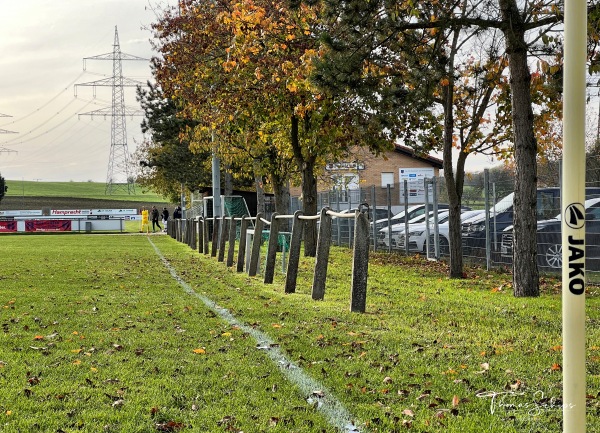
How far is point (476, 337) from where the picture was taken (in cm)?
724

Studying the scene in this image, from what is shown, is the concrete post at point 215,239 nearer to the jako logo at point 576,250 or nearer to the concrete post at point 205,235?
the concrete post at point 205,235

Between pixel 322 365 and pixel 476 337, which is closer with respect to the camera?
pixel 322 365

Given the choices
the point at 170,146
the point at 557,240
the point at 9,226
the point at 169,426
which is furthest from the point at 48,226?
the point at 169,426

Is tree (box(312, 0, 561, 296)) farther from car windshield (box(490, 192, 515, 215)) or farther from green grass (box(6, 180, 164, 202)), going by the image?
green grass (box(6, 180, 164, 202))

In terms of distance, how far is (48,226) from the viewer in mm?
60562

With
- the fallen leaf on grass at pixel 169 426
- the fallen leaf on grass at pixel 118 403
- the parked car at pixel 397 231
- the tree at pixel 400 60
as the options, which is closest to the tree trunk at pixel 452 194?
the tree at pixel 400 60

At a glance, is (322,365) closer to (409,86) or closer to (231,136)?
(409,86)

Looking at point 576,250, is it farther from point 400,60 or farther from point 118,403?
point 400,60

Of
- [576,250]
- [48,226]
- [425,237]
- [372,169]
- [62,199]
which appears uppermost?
[372,169]

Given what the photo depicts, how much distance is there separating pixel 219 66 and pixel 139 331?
14.4 m

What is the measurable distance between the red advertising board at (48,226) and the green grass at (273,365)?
50322mm

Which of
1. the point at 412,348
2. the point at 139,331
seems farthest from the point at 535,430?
the point at 139,331

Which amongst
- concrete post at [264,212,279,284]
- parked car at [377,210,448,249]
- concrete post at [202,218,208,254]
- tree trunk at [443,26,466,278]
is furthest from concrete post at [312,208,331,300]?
concrete post at [202,218,208,254]

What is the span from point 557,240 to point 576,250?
1232 cm
